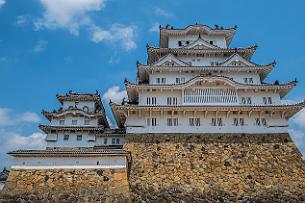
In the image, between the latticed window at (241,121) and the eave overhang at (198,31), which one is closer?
the latticed window at (241,121)

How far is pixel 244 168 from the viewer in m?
26.7

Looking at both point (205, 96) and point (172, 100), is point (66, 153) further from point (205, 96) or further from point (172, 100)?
point (205, 96)

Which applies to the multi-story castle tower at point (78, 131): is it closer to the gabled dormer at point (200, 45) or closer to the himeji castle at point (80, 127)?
the himeji castle at point (80, 127)

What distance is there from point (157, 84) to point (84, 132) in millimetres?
10292

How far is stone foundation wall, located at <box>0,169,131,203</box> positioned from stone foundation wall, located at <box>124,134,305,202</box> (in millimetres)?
1560

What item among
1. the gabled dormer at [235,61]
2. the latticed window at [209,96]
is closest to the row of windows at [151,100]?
the latticed window at [209,96]

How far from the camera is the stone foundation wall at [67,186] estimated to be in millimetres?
23328

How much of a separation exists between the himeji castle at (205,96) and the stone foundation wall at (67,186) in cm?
643

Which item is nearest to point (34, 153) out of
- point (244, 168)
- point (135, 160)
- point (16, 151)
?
point (16, 151)

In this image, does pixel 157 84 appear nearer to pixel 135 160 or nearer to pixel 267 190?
pixel 135 160

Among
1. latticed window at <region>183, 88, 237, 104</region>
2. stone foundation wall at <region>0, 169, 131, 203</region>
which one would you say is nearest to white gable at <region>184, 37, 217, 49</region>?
latticed window at <region>183, 88, 237, 104</region>

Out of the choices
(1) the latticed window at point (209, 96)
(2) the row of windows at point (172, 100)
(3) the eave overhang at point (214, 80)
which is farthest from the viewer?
(2) the row of windows at point (172, 100)

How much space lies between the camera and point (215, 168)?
26.8 metres

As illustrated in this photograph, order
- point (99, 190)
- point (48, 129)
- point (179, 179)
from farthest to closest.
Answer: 1. point (48, 129)
2. point (179, 179)
3. point (99, 190)
